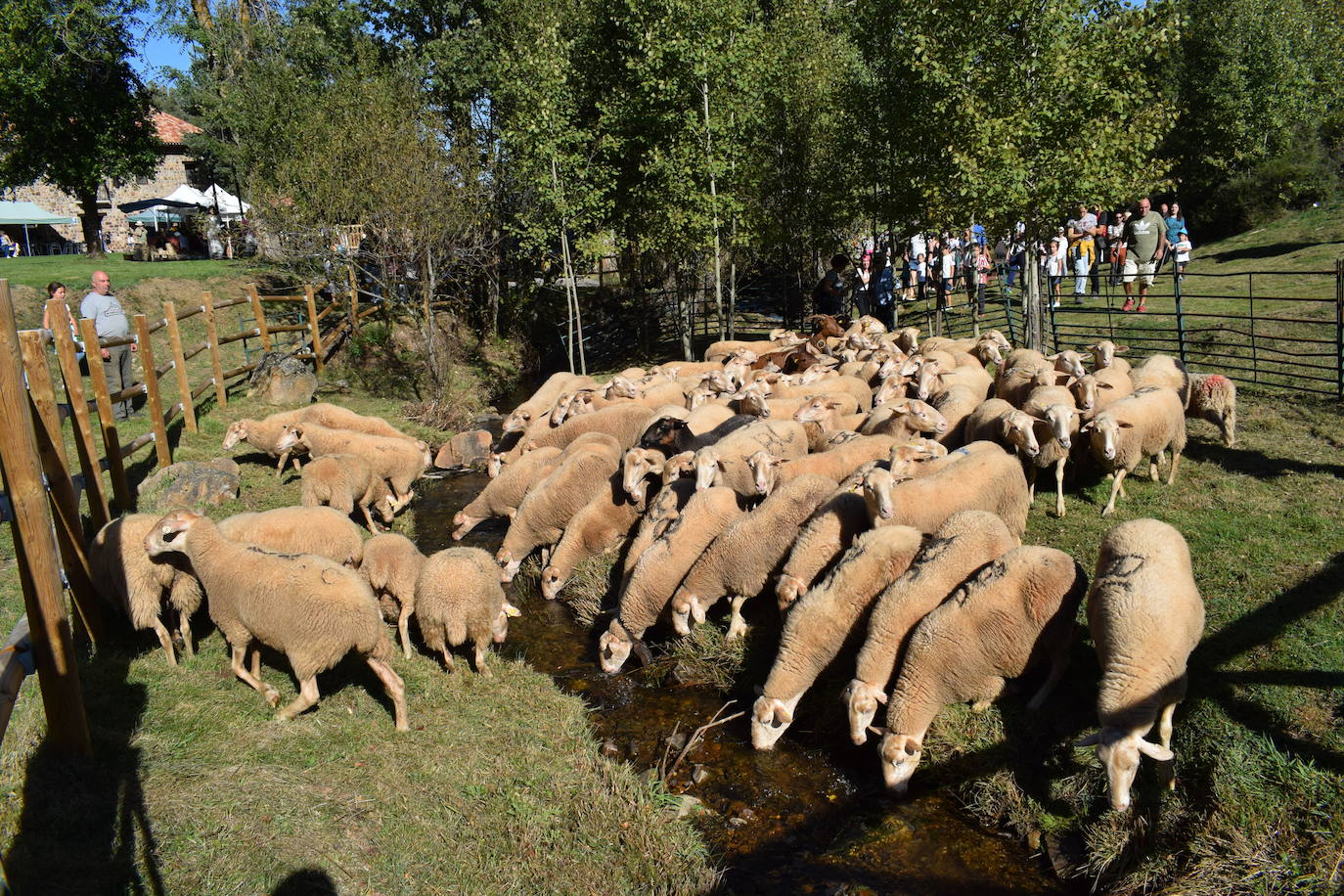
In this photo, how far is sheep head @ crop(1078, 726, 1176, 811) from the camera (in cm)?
530

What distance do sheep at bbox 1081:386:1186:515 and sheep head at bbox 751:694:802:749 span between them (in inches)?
180

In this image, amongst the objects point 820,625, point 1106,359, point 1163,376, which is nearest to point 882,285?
point 1106,359

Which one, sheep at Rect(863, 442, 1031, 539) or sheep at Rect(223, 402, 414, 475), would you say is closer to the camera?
sheep at Rect(863, 442, 1031, 539)

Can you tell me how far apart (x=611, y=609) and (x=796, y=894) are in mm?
3986

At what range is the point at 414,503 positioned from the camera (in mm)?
13125

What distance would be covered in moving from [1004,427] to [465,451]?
8.92m

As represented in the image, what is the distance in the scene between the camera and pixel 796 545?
25.6ft

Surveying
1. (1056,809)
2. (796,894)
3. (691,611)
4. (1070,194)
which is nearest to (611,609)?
(691,611)

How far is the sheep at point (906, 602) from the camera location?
21.0ft

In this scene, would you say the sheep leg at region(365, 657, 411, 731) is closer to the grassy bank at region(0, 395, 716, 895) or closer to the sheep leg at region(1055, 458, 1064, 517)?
the grassy bank at region(0, 395, 716, 895)

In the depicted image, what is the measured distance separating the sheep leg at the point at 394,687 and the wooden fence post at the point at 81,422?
3.56 metres

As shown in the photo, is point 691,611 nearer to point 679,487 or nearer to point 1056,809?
point 679,487

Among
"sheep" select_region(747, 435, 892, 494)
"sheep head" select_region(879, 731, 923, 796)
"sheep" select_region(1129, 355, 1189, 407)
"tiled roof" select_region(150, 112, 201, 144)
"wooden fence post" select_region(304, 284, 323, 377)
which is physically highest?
"tiled roof" select_region(150, 112, 201, 144)

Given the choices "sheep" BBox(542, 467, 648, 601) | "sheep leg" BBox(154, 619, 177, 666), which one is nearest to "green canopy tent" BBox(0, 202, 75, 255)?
"sheep" BBox(542, 467, 648, 601)
